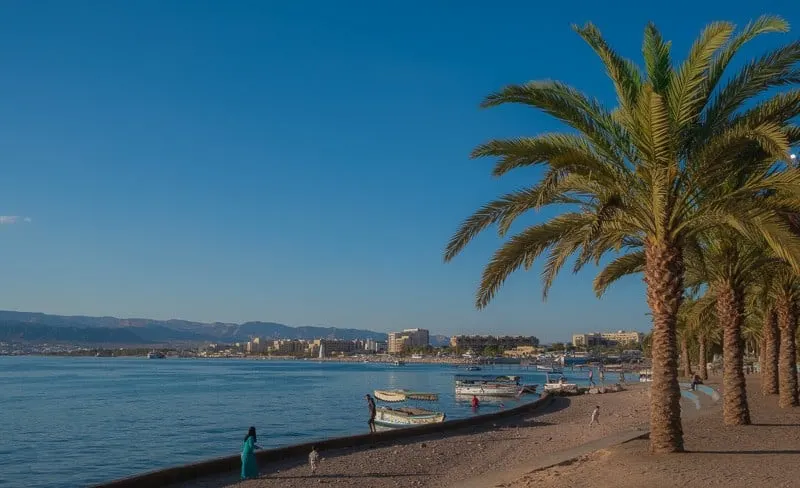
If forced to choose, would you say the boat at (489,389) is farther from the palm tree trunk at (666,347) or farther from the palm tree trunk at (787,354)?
the palm tree trunk at (666,347)

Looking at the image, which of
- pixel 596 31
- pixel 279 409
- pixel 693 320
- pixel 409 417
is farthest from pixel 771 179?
pixel 279 409

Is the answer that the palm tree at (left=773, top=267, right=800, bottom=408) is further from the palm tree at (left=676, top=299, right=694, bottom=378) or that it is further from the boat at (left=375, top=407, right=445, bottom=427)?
the boat at (left=375, top=407, right=445, bottom=427)

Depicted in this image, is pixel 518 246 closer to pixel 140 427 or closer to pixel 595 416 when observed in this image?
pixel 595 416

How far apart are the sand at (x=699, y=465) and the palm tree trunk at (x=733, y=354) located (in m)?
1.25

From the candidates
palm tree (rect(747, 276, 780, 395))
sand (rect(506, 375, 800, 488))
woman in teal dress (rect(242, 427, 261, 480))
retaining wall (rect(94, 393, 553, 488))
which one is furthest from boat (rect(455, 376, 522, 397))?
woman in teal dress (rect(242, 427, 261, 480))

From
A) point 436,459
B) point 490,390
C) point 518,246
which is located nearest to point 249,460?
point 436,459

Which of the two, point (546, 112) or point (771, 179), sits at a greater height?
point (546, 112)

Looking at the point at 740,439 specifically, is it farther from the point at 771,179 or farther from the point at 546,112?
the point at 546,112

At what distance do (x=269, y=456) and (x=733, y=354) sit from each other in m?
12.7

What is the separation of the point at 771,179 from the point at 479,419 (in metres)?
18.9

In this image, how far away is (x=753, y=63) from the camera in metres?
11.8

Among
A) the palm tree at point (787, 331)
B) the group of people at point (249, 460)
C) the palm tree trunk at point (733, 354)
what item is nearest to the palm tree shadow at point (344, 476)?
the group of people at point (249, 460)

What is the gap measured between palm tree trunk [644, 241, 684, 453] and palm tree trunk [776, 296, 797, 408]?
12847 mm

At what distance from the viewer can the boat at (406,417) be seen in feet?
119
